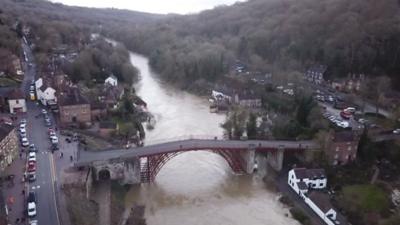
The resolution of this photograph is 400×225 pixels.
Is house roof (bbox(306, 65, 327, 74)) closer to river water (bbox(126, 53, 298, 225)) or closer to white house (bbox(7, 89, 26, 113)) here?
river water (bbox(126, 53, 298, 225))

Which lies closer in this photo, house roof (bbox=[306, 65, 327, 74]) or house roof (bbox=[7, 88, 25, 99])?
house roof (bbox=[7, 88, 25, 99])

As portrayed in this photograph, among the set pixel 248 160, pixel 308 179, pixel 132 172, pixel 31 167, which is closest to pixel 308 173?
pixel 308 179

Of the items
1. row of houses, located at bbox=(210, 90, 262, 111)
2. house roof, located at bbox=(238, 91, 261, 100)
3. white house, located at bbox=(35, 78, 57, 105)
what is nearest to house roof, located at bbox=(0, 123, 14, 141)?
white house, located at bbox=(35, 78, 57, 105)

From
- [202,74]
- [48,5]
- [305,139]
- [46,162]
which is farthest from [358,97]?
[48,5]

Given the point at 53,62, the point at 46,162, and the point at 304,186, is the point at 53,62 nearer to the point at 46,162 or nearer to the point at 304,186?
the point at 46,162

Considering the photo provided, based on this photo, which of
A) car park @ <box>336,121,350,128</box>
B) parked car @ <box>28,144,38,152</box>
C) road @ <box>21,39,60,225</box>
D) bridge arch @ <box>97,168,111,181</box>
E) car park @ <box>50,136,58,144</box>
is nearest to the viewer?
road @ <box>21,39,60,225</box>

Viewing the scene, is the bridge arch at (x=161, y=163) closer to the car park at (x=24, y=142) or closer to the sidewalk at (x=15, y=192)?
the sidewalk at (x=15, y=192)
